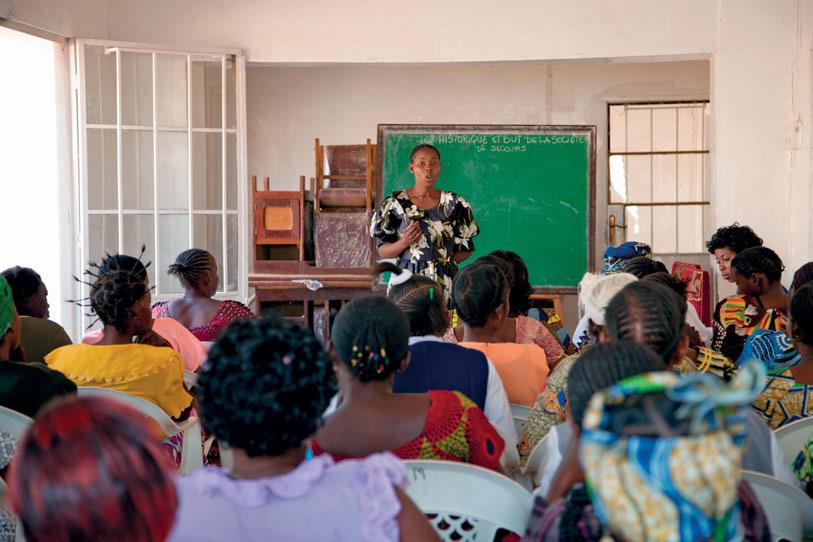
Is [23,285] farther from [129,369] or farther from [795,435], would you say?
[795,435]

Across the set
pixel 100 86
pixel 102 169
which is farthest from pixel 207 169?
pixel 100 86

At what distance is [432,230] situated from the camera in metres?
5.39

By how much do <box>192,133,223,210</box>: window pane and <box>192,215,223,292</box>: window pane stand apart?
8 cm

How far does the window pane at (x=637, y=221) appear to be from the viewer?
8.39m

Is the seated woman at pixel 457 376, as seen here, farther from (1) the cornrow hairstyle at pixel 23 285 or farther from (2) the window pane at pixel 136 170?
(2) the window pane at pixel 136 170

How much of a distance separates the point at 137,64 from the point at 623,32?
3107 mm

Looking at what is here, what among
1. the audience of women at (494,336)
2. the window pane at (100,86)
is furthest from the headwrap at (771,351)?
the window pane at (100,86)

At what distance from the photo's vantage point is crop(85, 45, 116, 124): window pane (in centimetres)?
643

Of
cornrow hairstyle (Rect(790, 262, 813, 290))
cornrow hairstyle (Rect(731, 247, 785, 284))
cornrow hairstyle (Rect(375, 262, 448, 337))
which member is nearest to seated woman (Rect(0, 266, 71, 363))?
cornrow hairstyle (Rect(375, 262, 448, 337))

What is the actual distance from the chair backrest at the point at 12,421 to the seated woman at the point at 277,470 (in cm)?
93

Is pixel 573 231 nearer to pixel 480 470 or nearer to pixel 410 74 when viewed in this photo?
pixel 410 74

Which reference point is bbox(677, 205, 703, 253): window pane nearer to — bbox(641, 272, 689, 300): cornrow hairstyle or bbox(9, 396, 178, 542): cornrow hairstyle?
bbox(641, 272, 689, 300): cornrow hairstyle

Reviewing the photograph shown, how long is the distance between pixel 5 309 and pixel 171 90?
4.11 m

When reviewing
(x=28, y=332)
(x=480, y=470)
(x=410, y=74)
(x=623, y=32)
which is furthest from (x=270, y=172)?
(x=480, y=470)
